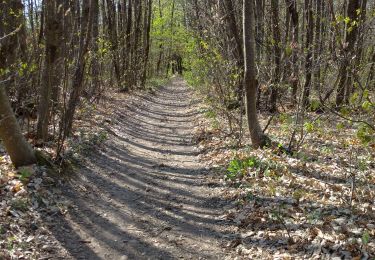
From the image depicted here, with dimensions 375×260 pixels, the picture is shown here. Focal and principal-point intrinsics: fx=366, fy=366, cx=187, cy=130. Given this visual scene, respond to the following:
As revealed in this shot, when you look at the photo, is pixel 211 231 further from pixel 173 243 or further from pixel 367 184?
pixel 367 184

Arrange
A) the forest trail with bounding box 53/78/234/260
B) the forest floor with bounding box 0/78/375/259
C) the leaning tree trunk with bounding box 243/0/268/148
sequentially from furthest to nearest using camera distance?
the leaning tree trunk with bounding box 243/0/268/148
the forest trail with bounding box 53/78/234/260
the forest floor with bounding box 0/78/375/259

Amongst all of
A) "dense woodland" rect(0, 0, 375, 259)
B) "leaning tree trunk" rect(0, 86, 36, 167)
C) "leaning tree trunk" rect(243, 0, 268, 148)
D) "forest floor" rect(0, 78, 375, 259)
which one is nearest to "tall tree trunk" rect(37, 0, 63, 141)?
"dense woodland" rect(0, 0, 375, 259)

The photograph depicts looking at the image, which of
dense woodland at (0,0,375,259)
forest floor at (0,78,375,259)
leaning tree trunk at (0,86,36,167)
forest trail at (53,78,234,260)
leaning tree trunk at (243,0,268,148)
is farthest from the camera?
leaning tree trunk at (243,0,268,148)

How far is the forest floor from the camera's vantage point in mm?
4656

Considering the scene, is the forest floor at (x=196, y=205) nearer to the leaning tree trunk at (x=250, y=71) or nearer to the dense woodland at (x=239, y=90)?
the dense woodland at (x=239, y=90)

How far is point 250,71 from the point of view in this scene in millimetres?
7906

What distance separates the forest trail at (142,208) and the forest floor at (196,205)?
0.7 inches

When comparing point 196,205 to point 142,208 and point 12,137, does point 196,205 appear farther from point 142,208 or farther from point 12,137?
point 12,137

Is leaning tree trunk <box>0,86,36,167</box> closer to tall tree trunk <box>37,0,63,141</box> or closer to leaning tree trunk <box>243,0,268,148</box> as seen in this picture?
tall tree trunk <box>37,0,63,141</box>

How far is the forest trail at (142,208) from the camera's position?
4883 mm

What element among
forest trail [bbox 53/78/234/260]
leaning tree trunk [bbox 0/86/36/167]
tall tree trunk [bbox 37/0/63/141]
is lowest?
forest trail [bbox 53/78/234/260]

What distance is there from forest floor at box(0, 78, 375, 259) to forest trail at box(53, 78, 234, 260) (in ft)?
0.06

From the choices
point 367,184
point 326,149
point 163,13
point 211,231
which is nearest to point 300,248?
point 211,231

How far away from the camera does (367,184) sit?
19.0 feet
